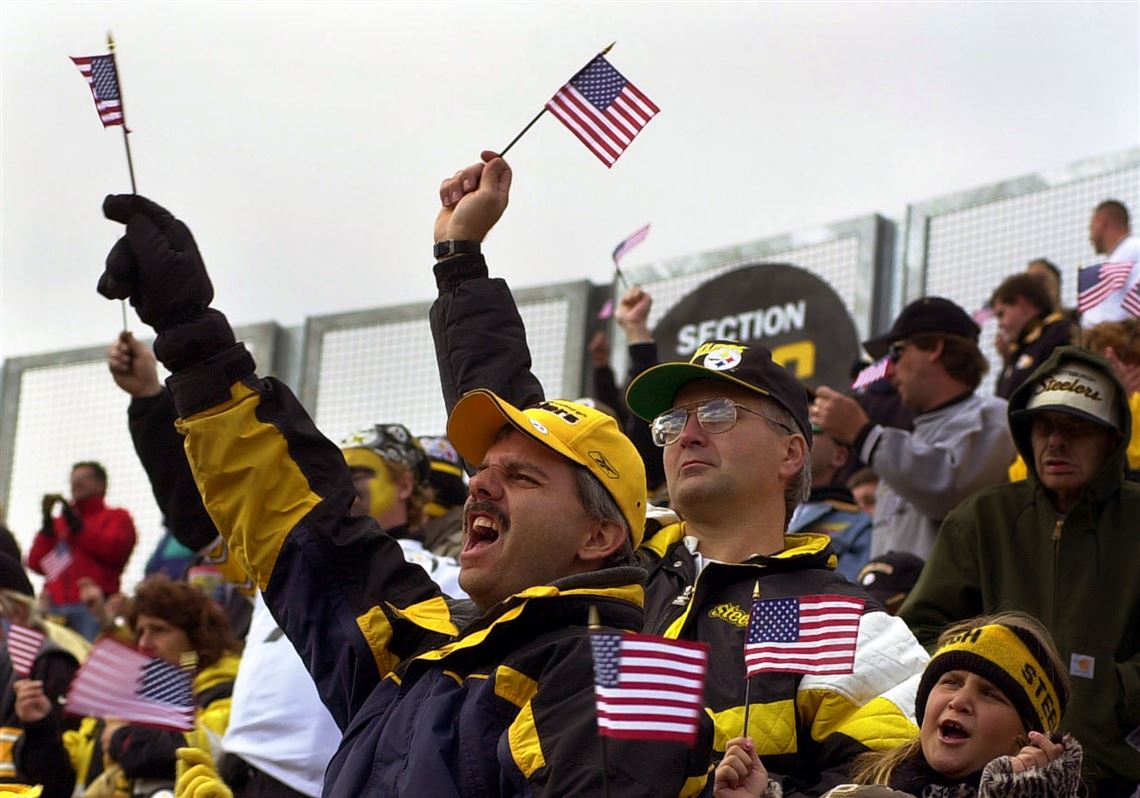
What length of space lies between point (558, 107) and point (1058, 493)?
208 cm

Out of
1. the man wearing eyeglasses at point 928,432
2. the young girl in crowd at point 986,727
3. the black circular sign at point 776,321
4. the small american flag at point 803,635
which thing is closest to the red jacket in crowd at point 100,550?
the black circular sign at point 776,321

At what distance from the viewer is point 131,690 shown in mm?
5258

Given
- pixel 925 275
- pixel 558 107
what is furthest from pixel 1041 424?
pixel 925 275

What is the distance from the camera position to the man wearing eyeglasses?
788 cm

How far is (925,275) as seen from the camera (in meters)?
11.9

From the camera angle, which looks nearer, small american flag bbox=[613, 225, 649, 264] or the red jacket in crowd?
small american flag bbox=[613, 225, 649, 264]

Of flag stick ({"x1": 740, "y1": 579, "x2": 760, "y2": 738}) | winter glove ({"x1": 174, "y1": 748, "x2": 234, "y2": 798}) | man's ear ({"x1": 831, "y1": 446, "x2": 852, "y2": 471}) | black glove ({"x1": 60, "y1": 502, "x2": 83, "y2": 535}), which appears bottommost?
black glove ({"x1": 60, "y1": 502, "x2": 83, "y2": 535})

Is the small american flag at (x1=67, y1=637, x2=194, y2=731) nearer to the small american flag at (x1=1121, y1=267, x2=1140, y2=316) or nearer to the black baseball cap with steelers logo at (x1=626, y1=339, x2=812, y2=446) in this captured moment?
the black baseball cap with steelers logo at (x1=626, y1=339, x2=812, y2=446)

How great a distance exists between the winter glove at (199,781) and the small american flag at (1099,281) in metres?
4.84

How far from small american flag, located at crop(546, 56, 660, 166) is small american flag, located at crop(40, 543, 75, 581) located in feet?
23.6

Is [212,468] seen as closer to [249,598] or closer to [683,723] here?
[683,723]

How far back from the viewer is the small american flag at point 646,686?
365cm

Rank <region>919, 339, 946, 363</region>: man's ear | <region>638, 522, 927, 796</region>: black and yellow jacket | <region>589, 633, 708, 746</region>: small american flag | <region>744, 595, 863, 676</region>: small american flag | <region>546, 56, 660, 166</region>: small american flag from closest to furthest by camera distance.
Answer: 1. <region>589, 633, 708, 746</region>: small american flag
2. <region>744, 595, 863, 676</region>: small american flag
3. <region>638, 522, 927, 796</region>: black and yellow jacket
4. <region>546, 56, 660, 166</region>: small american flag
5. <region>919, 339, 946, 363</region>: man's ear

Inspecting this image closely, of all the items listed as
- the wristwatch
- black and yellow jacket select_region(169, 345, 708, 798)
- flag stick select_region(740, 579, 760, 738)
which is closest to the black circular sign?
the wristwatch
